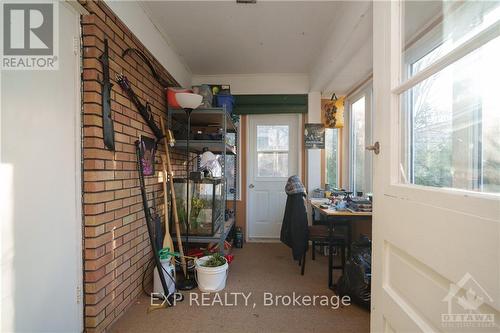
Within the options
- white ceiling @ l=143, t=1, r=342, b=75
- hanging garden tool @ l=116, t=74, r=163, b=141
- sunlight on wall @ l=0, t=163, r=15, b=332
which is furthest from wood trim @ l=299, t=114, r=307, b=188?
sunlight on wall @ l=0, t=163, r=15, b=332

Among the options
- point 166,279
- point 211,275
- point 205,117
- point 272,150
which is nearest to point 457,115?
point 211,275

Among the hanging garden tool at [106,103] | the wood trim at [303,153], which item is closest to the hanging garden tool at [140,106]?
the hanging garden tool at [106,103]

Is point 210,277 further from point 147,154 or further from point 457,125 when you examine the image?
point 457,125

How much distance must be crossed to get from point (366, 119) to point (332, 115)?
562mm

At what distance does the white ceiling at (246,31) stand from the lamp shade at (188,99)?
0.72 metres

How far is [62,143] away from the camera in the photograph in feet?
4.57

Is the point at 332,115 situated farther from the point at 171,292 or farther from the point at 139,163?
the point at 171,292

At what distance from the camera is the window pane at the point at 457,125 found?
1.92 ft

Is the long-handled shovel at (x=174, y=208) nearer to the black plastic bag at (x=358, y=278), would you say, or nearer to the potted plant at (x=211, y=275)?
the potted plant at (x=211, y=275)

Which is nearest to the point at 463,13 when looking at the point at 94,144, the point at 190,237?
the point at 94,144

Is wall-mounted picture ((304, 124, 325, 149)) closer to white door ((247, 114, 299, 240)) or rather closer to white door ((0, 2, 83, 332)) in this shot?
white door ((247, 114, 299, 240))

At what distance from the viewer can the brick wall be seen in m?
1.53

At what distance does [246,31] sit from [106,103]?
5.27ft

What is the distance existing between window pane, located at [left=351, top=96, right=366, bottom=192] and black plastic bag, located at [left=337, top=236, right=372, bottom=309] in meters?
1.35
